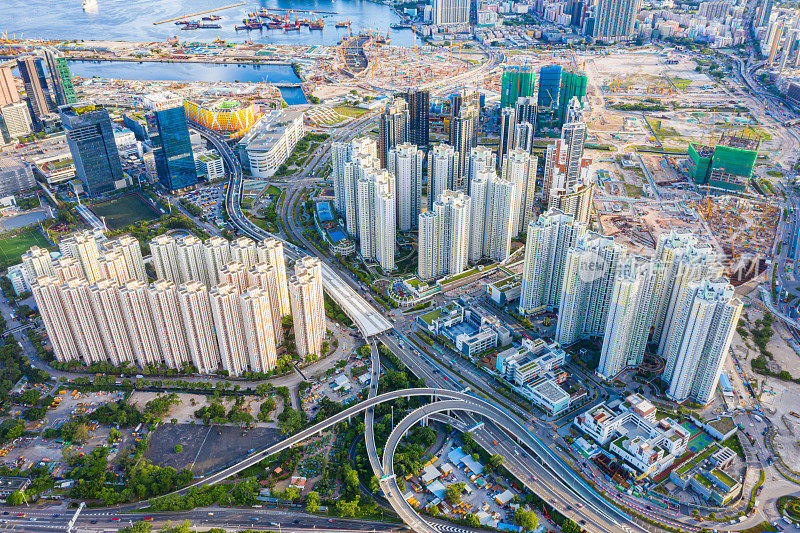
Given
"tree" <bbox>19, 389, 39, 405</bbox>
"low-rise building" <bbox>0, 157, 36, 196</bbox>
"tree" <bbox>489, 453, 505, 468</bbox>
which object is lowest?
"tree" <bbox>489, 453, 505, 468</bbox>

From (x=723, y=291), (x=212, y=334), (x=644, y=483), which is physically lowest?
(x=644, y=483)

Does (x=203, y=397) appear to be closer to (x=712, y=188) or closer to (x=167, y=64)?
(x=712, y=188)

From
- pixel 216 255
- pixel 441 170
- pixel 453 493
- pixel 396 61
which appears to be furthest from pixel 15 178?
pixel 396 61

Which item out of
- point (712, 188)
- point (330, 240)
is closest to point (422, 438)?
point (330, 240)

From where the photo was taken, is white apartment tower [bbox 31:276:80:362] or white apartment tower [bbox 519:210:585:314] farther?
white apartment tower [bbox 519:210:585:314]

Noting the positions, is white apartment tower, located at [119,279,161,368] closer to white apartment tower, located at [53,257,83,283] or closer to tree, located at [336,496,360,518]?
white apartment tower, located at [53,257,83,283]

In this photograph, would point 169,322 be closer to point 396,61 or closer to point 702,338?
point 702,338

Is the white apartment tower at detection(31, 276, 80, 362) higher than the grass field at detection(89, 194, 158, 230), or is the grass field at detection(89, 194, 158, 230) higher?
the white apartment tower at detection(31, 276, 80, 362)

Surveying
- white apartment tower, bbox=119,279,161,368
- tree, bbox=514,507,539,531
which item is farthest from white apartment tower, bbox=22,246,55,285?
tree, bbox=514,507,539,531
